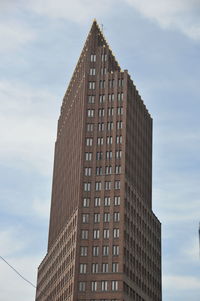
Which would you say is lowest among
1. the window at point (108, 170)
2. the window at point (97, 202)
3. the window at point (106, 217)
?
the window at point (106, 217)

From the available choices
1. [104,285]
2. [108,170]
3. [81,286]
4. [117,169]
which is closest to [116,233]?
[104,285]

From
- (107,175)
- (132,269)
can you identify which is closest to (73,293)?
(132,269)

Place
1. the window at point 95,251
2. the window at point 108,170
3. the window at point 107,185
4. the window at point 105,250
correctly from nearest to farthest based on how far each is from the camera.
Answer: the window at point 105,250, the window at point 95,251, the window at point 107,185, the window at point 108,170

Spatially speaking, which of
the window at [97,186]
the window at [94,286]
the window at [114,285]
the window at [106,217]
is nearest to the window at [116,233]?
the window at [106,217]

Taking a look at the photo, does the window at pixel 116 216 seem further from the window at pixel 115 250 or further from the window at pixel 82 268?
the window at pixel 82 268

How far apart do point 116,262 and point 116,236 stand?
7.44 metres

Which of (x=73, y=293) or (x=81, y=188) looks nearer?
(x=73, y=293)

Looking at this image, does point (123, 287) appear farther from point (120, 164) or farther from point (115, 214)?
point (120, 164)

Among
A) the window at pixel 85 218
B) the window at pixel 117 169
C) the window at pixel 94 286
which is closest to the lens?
the window at pixel 94 286

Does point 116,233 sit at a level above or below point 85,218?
below

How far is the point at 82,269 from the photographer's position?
187 meters

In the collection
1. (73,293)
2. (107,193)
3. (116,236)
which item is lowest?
(73,293)

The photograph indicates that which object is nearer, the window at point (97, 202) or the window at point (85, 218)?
the window at point (85, 218)

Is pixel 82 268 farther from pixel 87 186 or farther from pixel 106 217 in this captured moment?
pixel 87 186
